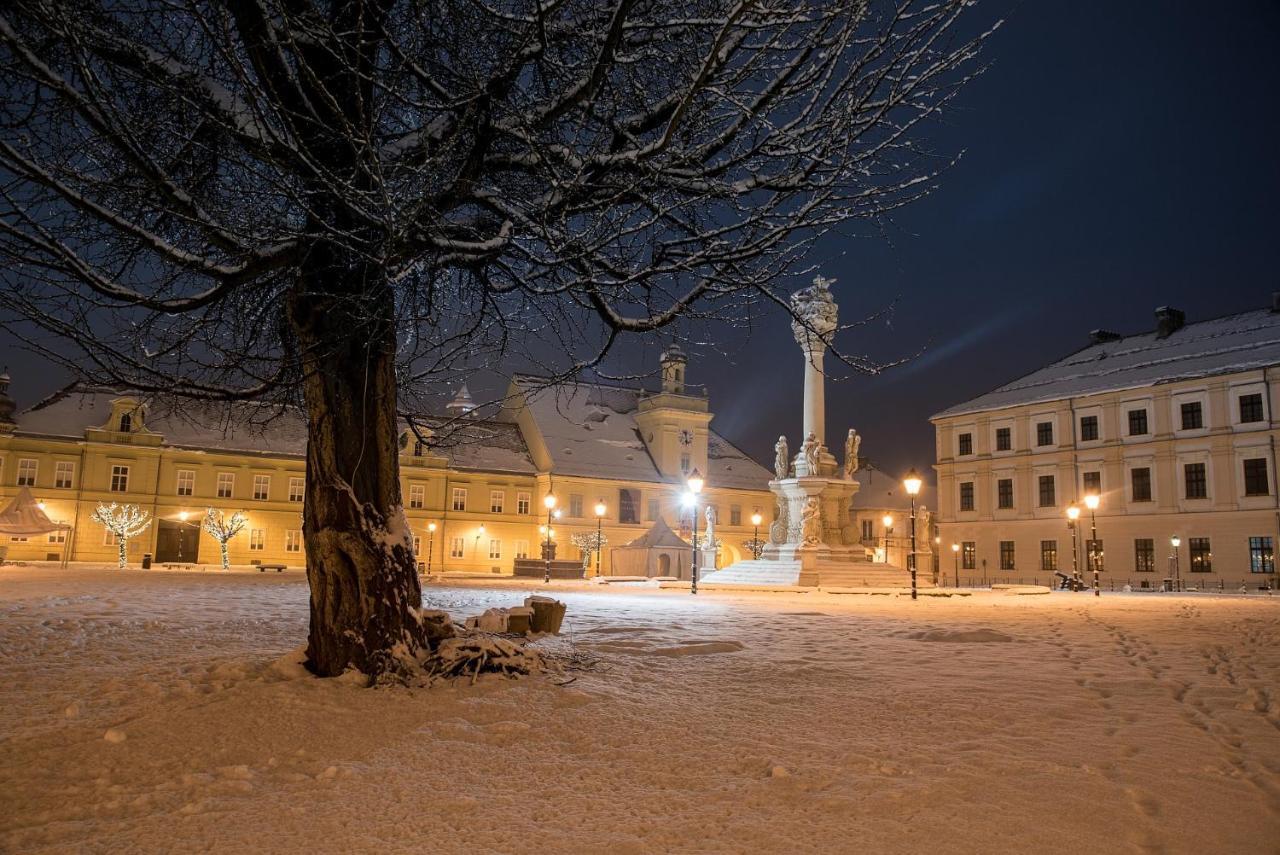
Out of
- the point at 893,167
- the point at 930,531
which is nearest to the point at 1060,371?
the point at 930,531

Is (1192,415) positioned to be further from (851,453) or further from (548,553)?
(548,553)

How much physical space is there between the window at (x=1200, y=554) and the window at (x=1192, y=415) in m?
6.10

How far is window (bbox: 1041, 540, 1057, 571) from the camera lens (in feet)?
162

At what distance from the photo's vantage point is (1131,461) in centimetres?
4728

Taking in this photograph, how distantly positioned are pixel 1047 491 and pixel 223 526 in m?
46.7

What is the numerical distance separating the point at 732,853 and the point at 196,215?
5284 millimetres

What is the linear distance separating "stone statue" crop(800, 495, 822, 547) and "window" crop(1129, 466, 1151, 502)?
24450 millimetres

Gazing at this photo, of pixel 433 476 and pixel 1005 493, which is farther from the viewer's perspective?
pixel 433 476

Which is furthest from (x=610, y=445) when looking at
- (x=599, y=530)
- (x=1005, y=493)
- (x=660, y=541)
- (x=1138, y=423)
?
(x=1138, y=423)

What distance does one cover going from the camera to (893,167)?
668 cm

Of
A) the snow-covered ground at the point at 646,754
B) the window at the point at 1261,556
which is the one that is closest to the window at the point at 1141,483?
the window at the point at 1261,556

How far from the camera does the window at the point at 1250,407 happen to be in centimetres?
4259

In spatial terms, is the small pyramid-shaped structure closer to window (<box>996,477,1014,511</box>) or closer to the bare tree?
window (<box>996,477,1014,511</box>)

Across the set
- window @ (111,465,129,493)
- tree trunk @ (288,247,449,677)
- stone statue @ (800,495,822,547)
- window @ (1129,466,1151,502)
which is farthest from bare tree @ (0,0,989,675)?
window @ (1129,466,1151,502)
